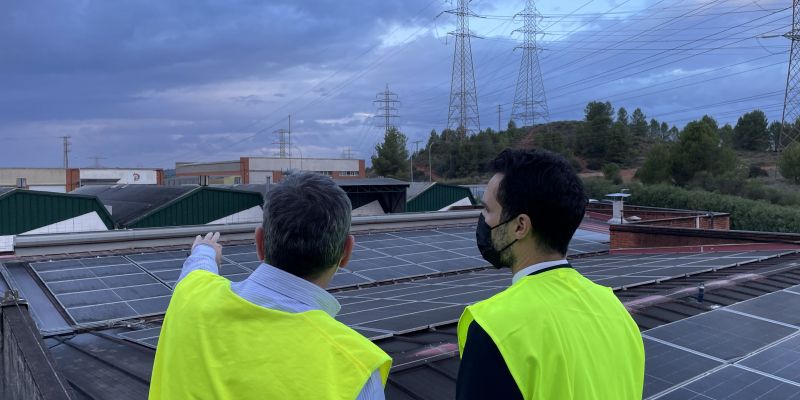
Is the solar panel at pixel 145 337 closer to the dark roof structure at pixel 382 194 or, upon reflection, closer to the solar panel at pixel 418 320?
the solar panel at pixel 418 320

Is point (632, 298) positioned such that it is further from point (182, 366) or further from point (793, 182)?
point (793, 182)

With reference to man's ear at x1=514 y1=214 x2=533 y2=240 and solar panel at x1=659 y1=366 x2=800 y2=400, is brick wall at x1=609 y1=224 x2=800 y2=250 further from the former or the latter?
man's ear at x1=514 y1=214 x2=533 y2=240

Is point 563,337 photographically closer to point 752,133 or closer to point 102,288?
point 102,288

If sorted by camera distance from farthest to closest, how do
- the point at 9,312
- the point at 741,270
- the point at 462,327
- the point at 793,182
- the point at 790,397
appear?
the point at 793,182 < the point at 741,270 < the point at 9,312 < the point at 790,397 < the point at 462,327

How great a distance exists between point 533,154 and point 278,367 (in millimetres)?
1110

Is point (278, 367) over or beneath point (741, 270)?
over

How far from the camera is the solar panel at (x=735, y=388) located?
3354 millimetres

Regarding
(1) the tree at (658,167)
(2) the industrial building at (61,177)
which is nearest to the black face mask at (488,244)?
(1) the tree at (658,167)

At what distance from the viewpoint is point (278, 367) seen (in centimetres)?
148

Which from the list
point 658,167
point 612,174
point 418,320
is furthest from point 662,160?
point 418,320

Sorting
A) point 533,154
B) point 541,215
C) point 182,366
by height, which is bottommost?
point 182,366

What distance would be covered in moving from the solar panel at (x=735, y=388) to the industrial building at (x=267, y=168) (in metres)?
48.3

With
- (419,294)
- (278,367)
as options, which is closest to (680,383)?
(278,367)

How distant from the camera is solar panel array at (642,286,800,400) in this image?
344 cm
